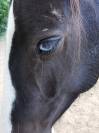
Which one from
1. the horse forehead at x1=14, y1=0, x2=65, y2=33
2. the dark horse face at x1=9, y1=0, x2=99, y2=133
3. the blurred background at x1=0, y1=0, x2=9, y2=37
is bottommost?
the blurred background at x1=0, y1=0, x2=9, y2=37

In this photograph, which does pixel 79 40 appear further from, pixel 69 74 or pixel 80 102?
pixel 80 102

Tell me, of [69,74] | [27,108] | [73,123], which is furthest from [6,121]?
[73,123]

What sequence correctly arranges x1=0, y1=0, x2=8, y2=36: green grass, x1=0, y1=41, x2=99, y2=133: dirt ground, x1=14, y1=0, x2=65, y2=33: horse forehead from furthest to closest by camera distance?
x1=0, y1=0, x2=8, y2=36: green grass, x1=0, y1=41, x2=99, y2=133: dirt ground, x1=14, y1=0, x2=65, y2=33: horse forehead

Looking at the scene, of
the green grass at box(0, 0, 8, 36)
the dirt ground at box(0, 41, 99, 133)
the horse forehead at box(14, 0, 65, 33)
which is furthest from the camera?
the green grass at box(0, 0, 8, 36)

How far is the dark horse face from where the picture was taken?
1310mm

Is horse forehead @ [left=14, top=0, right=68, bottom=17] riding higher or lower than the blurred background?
higher

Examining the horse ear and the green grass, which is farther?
the green grass

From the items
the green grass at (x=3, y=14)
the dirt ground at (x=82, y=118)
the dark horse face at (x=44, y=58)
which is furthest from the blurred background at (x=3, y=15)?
the dark horse face at (x=44, y=58)

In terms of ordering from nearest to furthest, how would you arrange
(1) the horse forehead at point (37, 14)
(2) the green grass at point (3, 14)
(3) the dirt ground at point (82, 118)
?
(1) the horse forehead at point (37, 14) < (3) the dirt ground at point (82, 118) < (2) the green grass at point (3, 14)

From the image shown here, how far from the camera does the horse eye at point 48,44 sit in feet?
4.31

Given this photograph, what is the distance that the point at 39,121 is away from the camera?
1414 mm

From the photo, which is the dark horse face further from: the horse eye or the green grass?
the green grass

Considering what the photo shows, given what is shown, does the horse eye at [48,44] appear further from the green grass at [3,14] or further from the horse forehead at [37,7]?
the green grass at [3,14]

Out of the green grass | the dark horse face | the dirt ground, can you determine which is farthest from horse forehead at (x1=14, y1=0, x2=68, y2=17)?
the green grass
